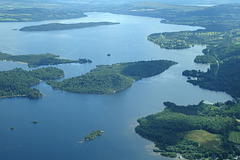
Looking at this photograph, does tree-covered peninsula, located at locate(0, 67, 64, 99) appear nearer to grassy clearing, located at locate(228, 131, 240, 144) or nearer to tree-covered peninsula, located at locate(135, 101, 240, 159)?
tree-covered peninsula, located at locate(135, 101, 240, 159)

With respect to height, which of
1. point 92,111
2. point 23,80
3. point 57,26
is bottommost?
point 92,111

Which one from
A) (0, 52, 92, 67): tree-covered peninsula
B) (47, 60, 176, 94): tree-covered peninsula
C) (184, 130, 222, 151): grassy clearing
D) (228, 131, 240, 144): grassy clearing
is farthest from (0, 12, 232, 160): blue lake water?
(228, 131, 240, 144): grassy clearing

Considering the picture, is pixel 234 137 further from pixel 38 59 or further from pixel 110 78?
pixel 38 59

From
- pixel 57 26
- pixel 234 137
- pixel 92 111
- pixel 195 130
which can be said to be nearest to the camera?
pixel 234 137

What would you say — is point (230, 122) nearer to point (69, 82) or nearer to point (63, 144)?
point (63, 144)

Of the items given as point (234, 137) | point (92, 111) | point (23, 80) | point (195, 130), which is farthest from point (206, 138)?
point (23, 80)

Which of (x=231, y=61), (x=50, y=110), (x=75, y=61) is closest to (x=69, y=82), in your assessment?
(x=50, y=110)

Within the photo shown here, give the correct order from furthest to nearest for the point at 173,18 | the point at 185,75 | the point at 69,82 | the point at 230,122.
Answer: the point at 173,18 → the point at 185,75 → the point at 69,82 → the point at 230,122
